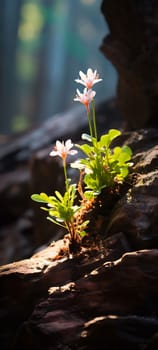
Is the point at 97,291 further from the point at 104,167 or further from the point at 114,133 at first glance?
the point at 114,133

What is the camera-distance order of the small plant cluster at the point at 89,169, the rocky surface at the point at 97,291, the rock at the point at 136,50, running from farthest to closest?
1. the rock at the point at 136,50
2. the small plant cluster at the point at 89,169
3. the rocky surface at the point at 97,291

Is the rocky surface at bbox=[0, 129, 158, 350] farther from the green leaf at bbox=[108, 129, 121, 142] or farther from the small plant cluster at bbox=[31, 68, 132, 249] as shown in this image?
the green leaf at bbox=[108, 129, 121, 142]

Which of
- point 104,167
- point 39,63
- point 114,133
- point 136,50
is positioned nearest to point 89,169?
point 104,167

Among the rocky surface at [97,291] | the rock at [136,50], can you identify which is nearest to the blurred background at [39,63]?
the rock at [136,50]

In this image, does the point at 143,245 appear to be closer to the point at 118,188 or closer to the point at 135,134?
the point at 118,188

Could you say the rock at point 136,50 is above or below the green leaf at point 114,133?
above

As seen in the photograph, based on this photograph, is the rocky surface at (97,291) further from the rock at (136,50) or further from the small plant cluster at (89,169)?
the rock at (136,50)
